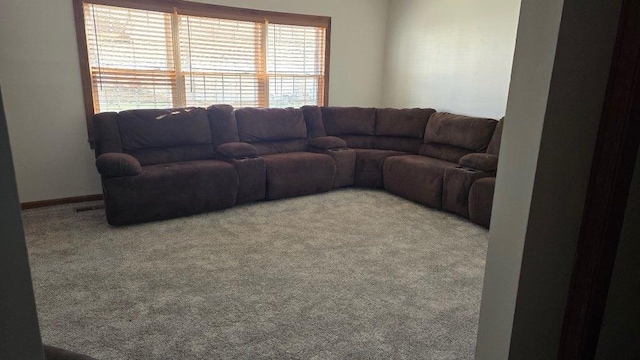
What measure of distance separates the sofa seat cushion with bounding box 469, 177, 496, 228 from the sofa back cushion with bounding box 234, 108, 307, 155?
2262 mm

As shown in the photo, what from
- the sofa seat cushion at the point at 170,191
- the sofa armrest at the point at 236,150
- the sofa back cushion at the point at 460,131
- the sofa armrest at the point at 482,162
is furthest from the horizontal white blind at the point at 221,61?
the sofa armrest at the point at 482,162

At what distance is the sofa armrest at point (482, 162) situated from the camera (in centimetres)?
385

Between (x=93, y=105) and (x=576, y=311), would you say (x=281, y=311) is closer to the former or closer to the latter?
(x=576, y=311)

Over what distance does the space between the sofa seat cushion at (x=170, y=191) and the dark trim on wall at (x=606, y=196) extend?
3.32 meters

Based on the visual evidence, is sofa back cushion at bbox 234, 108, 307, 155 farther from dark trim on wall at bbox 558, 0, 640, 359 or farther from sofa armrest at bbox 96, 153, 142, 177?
dark trim on wall at bbox 558, 0, 640, 359

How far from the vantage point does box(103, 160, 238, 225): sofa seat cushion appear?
3.49 m

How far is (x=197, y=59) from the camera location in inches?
187

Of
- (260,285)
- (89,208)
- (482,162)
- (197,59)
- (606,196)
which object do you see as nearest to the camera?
(606,196)

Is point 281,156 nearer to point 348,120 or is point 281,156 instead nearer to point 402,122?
point 348,120

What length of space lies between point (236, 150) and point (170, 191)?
0.86 metres

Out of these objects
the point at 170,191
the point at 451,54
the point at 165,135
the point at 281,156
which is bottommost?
the point at 170,191

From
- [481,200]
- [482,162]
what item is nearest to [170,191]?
[481,200]

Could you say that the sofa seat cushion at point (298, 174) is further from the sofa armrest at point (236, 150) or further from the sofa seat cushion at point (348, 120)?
the sofa seat cushion at point (348, 120)

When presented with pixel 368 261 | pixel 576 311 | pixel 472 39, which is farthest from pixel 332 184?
pixel 576 311
